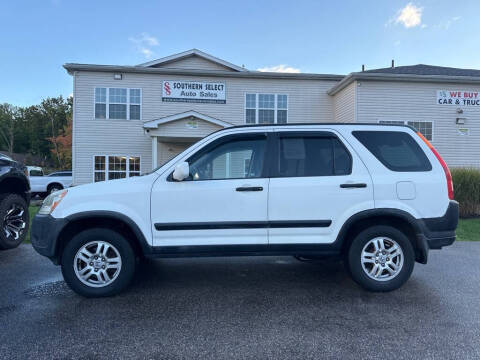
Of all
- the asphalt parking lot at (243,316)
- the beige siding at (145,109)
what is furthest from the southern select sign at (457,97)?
the asphalt parking lot at (243,316)

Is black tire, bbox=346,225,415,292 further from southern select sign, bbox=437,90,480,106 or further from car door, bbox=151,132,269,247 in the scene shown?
southern select sign, bbox=437,90,480,106

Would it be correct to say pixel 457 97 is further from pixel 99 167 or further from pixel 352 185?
pixel 99 167

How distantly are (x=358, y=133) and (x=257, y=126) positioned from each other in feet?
4.04

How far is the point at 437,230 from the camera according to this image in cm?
371

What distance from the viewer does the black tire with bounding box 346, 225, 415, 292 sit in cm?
371

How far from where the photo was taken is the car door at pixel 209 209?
139 inches

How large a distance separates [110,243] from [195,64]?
45.6ft

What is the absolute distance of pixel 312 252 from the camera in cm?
369

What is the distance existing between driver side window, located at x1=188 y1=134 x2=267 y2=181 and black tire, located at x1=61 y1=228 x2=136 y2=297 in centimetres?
110

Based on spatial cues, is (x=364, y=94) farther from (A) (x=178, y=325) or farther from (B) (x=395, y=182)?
(A) (x=178, y=325)

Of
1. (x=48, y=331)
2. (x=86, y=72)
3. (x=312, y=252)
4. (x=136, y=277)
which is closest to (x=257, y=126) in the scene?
(x=312, y=252)

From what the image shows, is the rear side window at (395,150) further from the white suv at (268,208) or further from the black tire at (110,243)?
the black tire at (110,243)

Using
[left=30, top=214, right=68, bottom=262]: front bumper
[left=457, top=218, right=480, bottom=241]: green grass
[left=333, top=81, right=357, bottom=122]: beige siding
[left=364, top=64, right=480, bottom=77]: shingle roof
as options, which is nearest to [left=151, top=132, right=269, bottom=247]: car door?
[left=30, top=214, right=68, bottom=262]: front bumper

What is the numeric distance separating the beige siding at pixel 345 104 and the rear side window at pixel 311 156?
11.5 m
